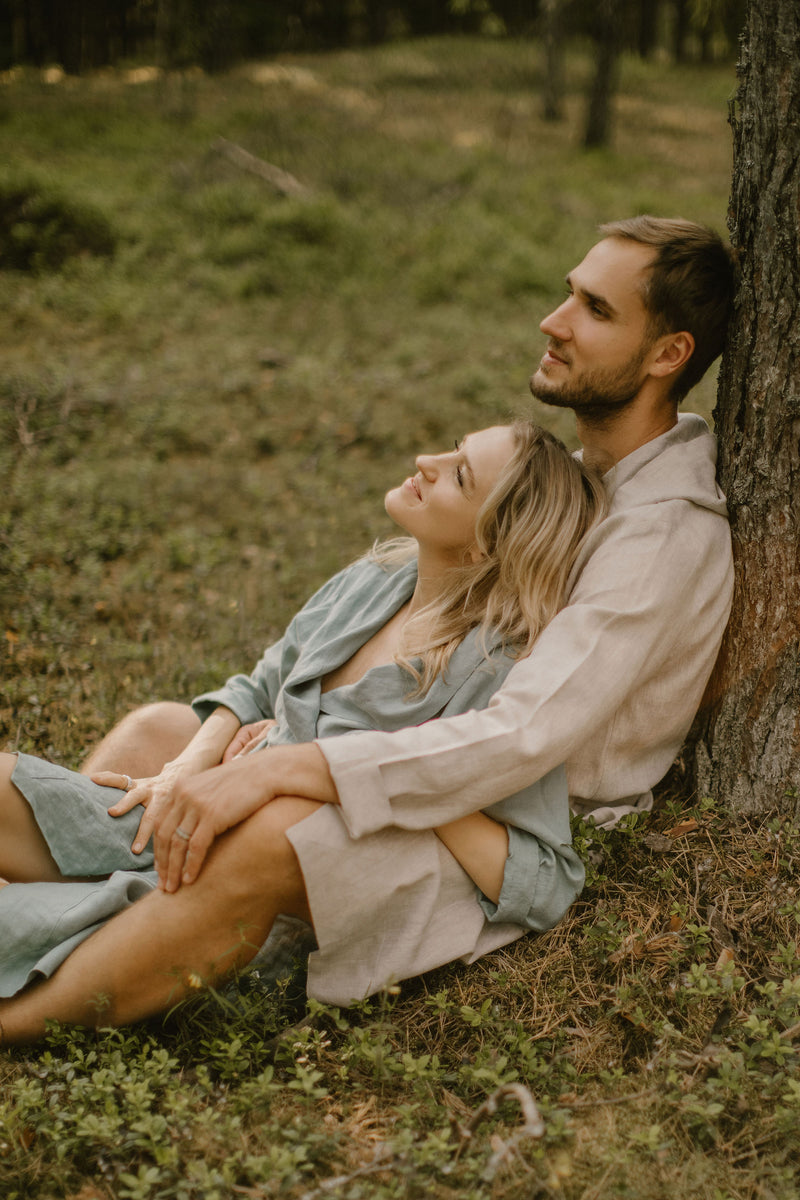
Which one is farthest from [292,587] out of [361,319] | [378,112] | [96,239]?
[378,112]

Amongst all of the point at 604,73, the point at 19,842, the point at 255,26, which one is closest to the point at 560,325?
the point at 19,842

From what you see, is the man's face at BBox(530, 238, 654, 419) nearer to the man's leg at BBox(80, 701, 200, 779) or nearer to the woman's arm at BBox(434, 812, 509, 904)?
the woman's arm at BBox(434, 812, 509, 904)

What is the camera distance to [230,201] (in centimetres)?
1056

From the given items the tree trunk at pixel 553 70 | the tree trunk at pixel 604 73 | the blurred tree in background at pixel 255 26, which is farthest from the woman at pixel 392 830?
the tree trunk at pixel 553 70

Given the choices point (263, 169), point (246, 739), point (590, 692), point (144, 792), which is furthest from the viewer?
point (263, 169)

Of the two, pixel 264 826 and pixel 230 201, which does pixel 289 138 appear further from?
pixel 264 826

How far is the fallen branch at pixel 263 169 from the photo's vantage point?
11133 millimetres

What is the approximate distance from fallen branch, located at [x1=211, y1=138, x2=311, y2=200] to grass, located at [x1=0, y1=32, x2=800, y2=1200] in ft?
0.53

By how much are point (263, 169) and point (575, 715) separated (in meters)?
11.0

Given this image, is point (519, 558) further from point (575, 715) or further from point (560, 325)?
point (560, 325)

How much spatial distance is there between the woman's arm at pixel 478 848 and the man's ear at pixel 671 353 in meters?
1.46

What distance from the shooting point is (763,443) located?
8.94 ft

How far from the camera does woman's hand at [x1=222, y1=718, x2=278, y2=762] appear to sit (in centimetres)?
314

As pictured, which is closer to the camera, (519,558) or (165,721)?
(519,558)
